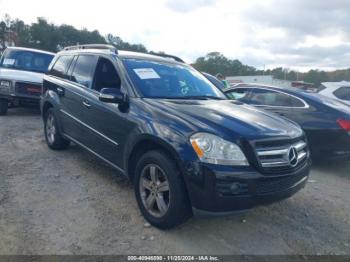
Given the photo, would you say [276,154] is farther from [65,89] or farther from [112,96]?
[65,89]

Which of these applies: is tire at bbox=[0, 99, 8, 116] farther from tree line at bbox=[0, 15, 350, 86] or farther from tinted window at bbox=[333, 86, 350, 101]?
tree line at bbox=[0, 15, 350, 86]

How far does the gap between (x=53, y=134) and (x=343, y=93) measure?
7.90 m

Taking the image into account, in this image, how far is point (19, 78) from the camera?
29.1ft

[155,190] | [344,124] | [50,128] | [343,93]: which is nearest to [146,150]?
[155,190]

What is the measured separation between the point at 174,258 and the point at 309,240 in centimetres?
149

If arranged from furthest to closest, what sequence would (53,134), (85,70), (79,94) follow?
(53,134) → (85,70) → (79,94)

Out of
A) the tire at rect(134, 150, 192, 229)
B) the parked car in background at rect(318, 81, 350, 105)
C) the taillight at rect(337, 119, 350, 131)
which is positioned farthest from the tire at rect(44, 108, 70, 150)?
the parked car in background at rect(318, 81, 350, 105)

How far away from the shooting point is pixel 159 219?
10.6ft

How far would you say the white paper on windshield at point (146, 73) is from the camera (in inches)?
157

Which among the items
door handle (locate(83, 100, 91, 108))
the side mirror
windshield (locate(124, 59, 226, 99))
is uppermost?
windshield (locate(124, 59, 226, 99))

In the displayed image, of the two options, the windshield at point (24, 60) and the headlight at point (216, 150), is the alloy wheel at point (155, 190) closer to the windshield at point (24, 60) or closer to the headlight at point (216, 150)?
the headlight at point (216, 150)

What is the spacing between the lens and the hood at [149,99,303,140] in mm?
3055

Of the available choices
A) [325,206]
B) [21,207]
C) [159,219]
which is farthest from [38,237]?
[325,206]

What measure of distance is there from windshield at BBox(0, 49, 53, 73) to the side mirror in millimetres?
7178
